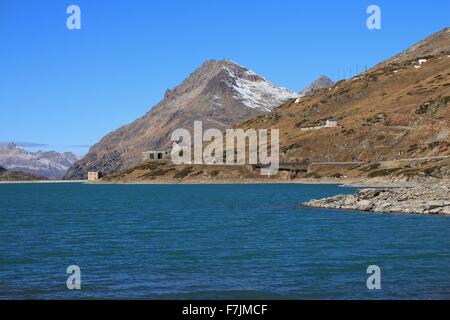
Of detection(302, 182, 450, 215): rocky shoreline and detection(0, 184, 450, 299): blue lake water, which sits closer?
detection(0, 184, 450, 299): blue lake water

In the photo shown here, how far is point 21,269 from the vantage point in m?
50.9

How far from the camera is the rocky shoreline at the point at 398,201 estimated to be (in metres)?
103

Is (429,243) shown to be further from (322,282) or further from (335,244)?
(322,282)

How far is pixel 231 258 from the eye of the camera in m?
56.6

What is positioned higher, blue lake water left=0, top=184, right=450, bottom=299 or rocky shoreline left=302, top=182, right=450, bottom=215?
rocky shoreline left=302, top=182, right=450, bottom=215

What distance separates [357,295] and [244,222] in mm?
59253

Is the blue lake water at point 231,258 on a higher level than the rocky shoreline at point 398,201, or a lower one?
lower

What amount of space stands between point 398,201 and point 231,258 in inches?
2509

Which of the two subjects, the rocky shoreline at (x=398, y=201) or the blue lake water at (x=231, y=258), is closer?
the blue lake water at (x=231, y=258)

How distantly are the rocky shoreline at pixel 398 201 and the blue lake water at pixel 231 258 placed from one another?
6.72 meters

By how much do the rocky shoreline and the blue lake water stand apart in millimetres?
6718

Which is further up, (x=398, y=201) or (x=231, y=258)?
(x=398, y=201)

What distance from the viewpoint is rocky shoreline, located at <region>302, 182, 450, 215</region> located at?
103 m
